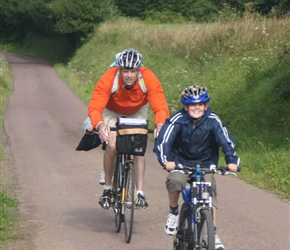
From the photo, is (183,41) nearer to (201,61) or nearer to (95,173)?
(201,61)

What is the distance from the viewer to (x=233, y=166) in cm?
639

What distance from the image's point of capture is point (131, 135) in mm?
7926

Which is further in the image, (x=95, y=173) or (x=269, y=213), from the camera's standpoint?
(x=95, y=173)

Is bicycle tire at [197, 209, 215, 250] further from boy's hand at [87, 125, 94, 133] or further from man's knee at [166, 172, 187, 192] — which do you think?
boy's hand at [87, 125, 94, 133]

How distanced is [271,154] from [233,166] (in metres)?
5.99

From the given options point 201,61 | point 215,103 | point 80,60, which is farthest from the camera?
point 80,60

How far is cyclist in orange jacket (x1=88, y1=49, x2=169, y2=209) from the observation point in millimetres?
8016

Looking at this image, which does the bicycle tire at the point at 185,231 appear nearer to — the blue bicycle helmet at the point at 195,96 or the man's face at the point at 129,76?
the blue bicycle helmet at the point at 195,96

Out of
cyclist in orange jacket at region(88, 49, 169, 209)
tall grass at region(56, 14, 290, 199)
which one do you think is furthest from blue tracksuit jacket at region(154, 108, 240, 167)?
tall grass at region(56, 14, 290, 199)

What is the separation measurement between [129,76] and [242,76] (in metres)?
11.1

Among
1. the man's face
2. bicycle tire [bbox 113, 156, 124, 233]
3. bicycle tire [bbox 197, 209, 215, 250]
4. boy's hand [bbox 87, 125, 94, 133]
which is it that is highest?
the man's face

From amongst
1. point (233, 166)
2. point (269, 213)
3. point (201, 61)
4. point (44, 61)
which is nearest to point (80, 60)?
point (44, 61)

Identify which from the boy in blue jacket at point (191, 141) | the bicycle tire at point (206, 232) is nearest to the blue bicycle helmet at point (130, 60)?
the boy in blue jacket at point (191, 141)

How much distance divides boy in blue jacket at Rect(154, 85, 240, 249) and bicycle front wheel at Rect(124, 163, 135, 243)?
1260mm
